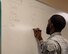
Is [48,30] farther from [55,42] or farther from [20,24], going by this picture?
[20,24]

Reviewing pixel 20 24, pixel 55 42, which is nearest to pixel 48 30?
pixel 55 42

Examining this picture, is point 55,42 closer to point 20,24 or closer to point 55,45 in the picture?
point 55,45

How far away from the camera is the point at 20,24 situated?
6.48 feet

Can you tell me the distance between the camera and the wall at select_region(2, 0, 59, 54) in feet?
5.79

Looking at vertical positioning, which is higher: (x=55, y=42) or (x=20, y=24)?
(x=20, y=24)

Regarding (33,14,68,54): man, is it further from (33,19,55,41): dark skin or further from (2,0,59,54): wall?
(2,0,59,54): wall

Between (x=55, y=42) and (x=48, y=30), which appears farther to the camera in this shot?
(x=48, y=30)

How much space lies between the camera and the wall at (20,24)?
69.5 inches

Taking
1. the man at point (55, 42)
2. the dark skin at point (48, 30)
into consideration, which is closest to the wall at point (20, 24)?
the dark skin at point (48, 30)

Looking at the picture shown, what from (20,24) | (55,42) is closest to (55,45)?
(55,42)

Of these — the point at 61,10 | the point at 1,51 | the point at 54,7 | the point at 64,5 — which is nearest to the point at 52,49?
the point at 1,51

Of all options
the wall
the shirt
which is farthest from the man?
the wall

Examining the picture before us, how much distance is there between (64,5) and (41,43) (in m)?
1.39

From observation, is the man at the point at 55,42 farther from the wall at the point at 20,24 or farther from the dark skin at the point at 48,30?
the wall at the point at 20,24
